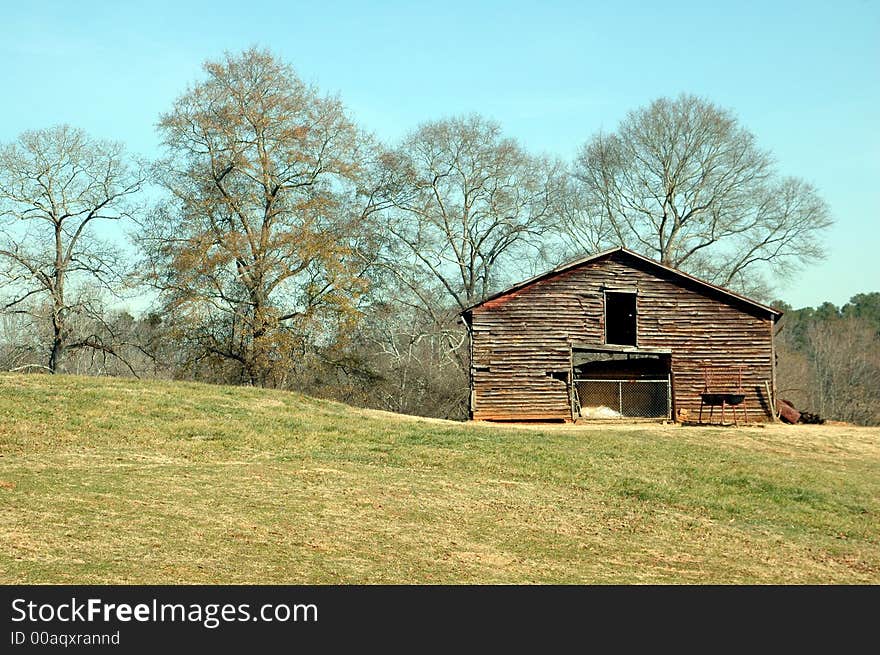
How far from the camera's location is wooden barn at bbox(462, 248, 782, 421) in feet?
125

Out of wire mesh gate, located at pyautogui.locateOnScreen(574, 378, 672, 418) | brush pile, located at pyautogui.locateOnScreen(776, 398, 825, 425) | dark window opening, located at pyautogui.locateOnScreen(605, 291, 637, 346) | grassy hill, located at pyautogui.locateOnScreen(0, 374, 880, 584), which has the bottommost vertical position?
grassy hill, located at pyautogui.locateOnScreen(0, 374, 880, 584)

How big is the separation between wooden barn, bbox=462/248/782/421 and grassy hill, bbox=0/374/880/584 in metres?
6.52

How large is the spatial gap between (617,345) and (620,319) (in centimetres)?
616

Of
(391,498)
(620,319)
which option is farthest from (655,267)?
(391,498)

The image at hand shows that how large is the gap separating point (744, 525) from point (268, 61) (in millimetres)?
37010

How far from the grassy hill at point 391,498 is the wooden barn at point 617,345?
6.52 meters

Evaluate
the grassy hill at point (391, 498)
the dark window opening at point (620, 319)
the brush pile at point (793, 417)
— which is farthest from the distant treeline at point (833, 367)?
the grassy hill at point (391, 498)

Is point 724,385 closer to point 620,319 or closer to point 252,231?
point 620,319

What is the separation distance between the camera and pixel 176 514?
52.1 ft

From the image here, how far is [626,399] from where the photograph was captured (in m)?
40.7

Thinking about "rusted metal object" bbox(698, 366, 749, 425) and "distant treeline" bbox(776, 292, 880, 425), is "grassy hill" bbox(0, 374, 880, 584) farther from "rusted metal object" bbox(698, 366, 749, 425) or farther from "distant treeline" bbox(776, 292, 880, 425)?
"distant treeline" bbox(776, 292, 880, 425)

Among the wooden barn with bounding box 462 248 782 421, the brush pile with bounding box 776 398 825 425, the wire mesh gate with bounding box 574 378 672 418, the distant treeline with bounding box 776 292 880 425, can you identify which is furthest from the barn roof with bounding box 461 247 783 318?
the distant treeline with bounding box 776 292 880 425

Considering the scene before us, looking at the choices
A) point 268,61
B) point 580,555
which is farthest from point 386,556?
point 268,61

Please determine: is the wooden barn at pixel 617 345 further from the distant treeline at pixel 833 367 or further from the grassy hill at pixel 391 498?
the distant treeline at pixel 833 367
